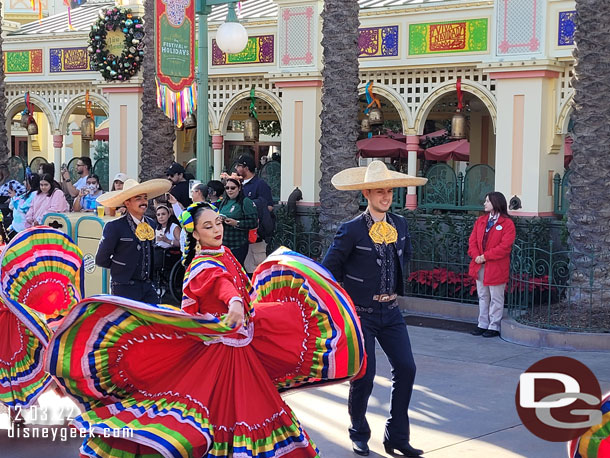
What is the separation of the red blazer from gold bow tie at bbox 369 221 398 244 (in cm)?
436

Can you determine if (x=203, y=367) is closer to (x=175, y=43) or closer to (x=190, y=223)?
(x=190, y=223)

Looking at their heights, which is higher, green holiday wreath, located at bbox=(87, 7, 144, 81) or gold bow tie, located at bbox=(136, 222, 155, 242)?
green holiday wreath, located at bbox=(87, 7, 144, 81)

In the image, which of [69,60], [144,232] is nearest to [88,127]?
[69,60]

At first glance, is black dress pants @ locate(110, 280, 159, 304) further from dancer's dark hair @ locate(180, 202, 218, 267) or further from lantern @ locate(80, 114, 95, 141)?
lantern @ locate(80, 114, 95, 141)

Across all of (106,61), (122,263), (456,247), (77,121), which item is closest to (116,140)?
(106,61)

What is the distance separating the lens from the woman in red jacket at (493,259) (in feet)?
34.8

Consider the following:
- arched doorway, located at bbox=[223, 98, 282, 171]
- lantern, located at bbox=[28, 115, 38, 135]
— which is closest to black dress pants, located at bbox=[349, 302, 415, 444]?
lantern, located at bbox=[28, 115, 38, 135]

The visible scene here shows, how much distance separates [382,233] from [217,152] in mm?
13164

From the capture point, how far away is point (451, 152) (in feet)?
63.6

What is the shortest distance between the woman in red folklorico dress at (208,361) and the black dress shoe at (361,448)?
3.12ft

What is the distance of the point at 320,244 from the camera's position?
13008mm

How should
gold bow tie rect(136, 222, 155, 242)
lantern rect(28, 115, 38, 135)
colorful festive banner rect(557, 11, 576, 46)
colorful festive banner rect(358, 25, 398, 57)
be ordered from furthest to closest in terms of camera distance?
1. lantern rect(28, 115, 38, 135)
2. colorful festive banner rect(358, 25, 398, 57)
3. colorful festive banner rect(557, 11, 576, 46)
4. gold bow tie rect(136, 222, 155, 242)

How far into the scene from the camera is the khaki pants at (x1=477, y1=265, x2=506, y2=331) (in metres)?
10.6

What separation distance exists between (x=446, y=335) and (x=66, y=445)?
517 cm
